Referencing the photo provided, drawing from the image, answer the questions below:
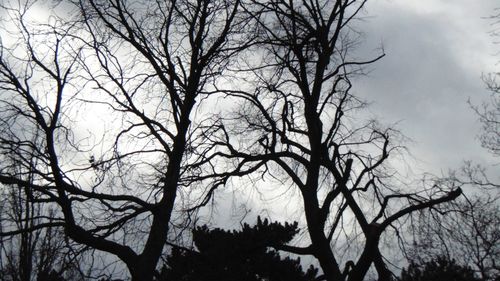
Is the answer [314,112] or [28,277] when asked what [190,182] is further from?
[28,277]

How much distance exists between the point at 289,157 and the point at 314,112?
1099mm

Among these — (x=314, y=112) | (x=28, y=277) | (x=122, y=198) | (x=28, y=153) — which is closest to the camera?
(x=28, y=153)

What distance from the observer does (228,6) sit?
808 centimetres

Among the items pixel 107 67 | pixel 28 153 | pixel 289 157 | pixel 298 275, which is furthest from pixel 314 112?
pixel 298 275

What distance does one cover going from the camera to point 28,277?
10648 millimetres

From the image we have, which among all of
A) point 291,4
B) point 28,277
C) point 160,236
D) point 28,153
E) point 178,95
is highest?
point 291,4

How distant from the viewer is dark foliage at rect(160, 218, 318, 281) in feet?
43.5

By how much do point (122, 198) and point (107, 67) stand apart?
245cm

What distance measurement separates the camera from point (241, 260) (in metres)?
13.9

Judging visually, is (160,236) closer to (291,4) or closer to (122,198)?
(122,198)

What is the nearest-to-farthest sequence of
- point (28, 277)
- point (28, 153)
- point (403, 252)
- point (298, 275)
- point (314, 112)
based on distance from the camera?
point (28, 153), point (403, 252), point (314, 112), point (28, 277), point (298, 275)

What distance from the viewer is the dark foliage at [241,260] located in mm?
13273

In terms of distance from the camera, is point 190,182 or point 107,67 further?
point 190,182

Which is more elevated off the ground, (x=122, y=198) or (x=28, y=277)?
(x=28, y=277)
